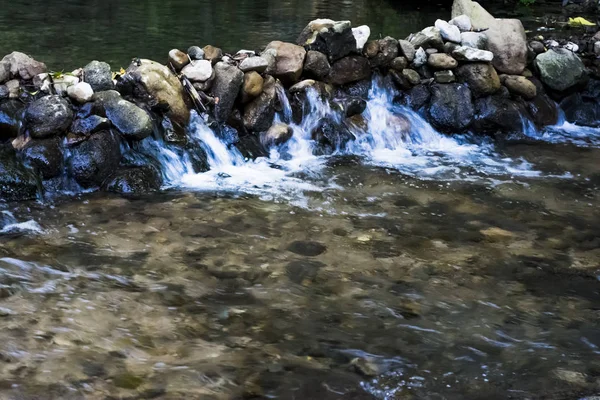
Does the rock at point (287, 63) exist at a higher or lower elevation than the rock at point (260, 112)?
higher

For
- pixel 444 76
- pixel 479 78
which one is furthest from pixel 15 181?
pixel 479 78

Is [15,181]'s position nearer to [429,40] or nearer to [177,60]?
[177,60]

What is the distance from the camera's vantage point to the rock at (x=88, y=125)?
5594mm

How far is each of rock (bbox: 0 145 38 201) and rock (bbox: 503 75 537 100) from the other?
5.54 metres

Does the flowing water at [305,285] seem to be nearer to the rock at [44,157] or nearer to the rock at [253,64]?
the rock at [44,157]

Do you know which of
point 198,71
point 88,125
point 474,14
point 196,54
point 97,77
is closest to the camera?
point 88,125

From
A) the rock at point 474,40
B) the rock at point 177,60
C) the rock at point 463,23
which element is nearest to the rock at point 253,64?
the rock at point 177,60

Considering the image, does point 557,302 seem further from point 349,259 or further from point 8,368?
point 8,368

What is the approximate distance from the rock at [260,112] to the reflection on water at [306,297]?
4.55 feet

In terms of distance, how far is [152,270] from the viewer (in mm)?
4121

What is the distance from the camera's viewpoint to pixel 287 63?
707 centimetres

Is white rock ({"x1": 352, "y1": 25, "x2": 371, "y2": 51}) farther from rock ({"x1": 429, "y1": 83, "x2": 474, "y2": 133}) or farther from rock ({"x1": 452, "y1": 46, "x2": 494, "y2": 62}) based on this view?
rock ({"x1": 452, "y1": 46, "x2": 494, "y2": 62})

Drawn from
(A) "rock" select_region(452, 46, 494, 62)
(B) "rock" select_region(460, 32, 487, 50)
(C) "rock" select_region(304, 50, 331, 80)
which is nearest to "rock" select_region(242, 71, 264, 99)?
(C) "rock" select_region(304, 50, 331, 80)

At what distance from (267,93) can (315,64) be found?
738mm
